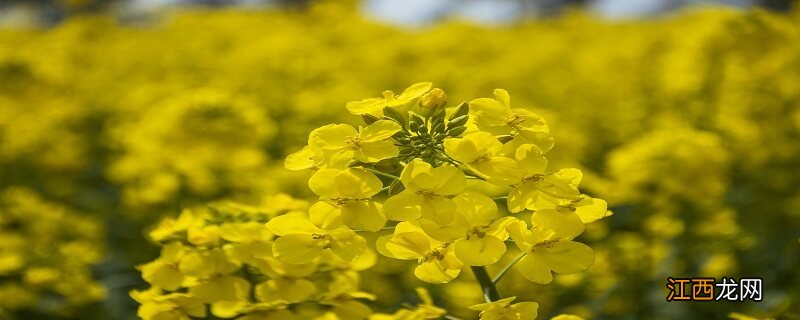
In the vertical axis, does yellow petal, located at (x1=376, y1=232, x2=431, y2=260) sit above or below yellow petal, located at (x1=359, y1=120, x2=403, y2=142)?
below

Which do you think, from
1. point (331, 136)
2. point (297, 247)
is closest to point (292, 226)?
point (297, 247)

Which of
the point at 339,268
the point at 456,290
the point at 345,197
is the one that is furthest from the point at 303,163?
the point at 456,290

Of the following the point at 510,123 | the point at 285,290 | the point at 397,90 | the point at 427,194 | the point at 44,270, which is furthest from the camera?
the point at 397,90

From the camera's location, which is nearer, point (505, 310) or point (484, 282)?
point (505, 310)

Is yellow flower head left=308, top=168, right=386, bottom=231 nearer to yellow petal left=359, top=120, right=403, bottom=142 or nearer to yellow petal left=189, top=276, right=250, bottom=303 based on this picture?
yellow petal left=359, top=120, right=403, bottom=142

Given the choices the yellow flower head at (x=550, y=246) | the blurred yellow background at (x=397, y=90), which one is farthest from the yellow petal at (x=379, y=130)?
the blurred yellow background at (x=397, y=90)

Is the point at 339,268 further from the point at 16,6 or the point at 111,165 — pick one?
the point at 16,6

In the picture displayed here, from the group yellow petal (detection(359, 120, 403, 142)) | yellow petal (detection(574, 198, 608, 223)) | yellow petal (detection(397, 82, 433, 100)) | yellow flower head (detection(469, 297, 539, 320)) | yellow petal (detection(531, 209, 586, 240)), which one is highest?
yellow petal (detection(397, 82, 433, 100))

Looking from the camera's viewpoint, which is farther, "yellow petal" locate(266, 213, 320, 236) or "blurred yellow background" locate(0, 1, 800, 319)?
"blurred yellow background" locate(0, 1, 800, 319)

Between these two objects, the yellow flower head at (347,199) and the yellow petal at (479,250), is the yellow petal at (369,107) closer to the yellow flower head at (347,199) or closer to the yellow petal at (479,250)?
the yellow flower head at (347,199)

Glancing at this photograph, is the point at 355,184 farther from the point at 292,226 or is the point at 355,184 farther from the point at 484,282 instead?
the point at 484,282

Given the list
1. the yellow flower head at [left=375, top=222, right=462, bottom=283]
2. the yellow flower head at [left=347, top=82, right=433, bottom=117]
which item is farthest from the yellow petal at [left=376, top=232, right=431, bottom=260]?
the yellow flower head at [left=347, top=82, right=433, bottom=117]
